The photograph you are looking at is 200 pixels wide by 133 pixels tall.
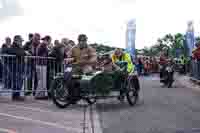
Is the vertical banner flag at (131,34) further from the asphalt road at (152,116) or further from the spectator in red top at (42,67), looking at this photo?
the asphalt road at (152,116)

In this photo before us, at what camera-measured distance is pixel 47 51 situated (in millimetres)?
12930

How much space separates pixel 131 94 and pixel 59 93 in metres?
1.90

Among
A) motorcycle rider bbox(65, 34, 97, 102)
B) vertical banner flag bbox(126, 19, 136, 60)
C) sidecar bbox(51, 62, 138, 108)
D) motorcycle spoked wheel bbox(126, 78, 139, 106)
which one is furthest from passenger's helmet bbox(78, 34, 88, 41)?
vertical banner flag bbox(126, 19, 136, 60)

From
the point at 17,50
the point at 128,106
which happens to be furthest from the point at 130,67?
the point at 17,50

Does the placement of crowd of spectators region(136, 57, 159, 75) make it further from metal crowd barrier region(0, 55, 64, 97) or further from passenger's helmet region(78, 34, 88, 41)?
passenger's helmet region(78, 34, 88, 41)

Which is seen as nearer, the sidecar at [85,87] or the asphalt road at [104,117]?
the asphalt road at [104,117]

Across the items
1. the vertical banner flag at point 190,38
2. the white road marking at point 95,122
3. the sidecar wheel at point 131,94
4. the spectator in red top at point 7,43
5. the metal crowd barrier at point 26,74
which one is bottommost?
the white road marking at point 95,122

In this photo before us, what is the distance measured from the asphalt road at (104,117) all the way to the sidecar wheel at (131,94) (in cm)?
15

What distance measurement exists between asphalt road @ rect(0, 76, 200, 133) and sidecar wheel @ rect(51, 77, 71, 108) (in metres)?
0.21

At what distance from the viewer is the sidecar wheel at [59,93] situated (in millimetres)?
10703

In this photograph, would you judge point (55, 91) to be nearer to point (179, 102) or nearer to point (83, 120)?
point (83, 120)

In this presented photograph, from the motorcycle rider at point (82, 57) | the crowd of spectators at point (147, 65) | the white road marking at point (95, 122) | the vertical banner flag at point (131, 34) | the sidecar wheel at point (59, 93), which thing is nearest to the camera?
the white road marking at point (95, 122)

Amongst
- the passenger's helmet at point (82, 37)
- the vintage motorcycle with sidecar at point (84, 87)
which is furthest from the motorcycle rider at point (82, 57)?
the vintage motorcycle with sidecar at point (84, 87)

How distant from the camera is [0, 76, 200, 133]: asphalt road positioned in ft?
25.5
